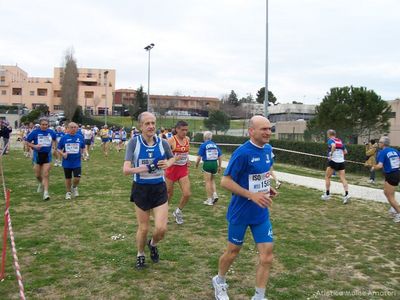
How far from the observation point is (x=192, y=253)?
20.9 ft

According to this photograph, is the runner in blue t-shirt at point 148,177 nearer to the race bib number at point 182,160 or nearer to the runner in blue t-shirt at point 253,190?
the runner in blue t-shirt at point 253,190

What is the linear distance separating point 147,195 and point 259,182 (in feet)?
5.40

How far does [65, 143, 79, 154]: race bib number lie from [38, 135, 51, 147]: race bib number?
63 centimetres

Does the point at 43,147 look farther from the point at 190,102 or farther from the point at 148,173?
the point at 190,102

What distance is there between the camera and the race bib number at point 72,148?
1028 cm

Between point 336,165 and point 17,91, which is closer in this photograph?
point 336,165

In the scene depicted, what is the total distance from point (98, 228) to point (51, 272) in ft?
A: 7.64

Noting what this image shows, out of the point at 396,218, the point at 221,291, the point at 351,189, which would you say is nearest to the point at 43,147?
the point at 221,291

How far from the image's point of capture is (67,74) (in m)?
79.2

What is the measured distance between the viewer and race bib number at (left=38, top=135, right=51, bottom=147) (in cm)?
1047

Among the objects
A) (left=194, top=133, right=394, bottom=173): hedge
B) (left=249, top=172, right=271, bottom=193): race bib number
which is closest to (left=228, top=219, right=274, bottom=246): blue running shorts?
(left=249, top=172, right=271, bottom=193): race bib number

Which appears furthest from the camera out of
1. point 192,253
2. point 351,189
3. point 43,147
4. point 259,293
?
point 351,189

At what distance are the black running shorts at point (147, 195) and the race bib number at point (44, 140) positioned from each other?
233 inches

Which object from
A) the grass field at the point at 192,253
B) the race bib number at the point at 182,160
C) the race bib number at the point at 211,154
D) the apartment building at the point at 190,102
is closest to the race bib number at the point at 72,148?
the grass field at the point at 192,253
